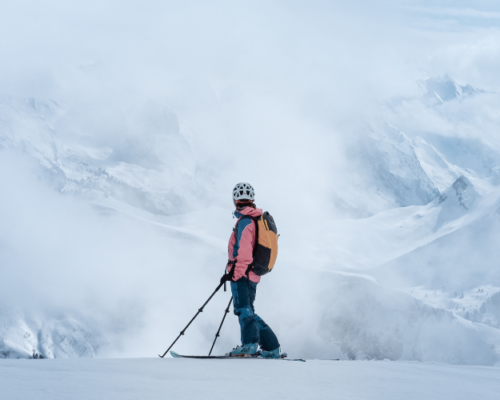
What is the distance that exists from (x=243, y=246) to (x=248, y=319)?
124 centimetres

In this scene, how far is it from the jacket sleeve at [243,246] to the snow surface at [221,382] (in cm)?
209

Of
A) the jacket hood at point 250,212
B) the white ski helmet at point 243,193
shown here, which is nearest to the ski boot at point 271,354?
the jacket hood at point 250,212

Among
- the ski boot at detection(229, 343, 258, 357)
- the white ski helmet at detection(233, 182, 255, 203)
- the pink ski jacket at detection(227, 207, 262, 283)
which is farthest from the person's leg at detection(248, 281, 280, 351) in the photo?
the white ski helmet at detection(233, 182, 255, 203)

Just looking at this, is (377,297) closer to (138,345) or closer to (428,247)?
(138,345)

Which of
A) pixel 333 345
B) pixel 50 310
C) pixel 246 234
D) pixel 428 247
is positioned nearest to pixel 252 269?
pixel 246 234

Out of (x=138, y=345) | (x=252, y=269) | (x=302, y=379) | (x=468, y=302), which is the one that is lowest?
(x=302, y=379)

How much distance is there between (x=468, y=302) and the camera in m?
151

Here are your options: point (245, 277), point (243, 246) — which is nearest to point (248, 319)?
point (245, 277)

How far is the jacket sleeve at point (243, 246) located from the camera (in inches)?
345

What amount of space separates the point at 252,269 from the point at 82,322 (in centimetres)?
9850

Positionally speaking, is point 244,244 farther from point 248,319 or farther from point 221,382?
point 221,382

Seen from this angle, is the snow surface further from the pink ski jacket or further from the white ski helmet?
the white ski helmet

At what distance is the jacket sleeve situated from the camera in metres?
8.77

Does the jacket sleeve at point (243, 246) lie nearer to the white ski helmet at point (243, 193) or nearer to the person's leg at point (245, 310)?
the person's leg at point (245, 310)
